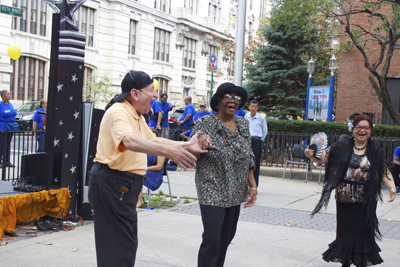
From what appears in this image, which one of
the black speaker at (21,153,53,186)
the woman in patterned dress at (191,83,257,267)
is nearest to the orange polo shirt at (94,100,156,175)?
the woman in patterned dress at (191,83,257,267)

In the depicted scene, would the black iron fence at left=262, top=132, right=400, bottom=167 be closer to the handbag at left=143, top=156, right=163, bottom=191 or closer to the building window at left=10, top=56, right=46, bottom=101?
the handbag at left=143, top=156, right=163, bottom=191

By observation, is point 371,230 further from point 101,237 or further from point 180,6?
point 180,6

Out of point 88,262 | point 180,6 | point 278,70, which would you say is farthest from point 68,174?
point 180,6

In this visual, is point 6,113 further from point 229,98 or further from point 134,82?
point 134,82

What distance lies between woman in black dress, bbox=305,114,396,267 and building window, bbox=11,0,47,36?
27.7 m

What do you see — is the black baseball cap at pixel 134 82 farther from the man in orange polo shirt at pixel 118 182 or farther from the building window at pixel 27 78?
the building window at pixel 27 78

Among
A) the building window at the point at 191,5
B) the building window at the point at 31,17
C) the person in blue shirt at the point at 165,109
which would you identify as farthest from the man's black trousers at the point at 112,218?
the building window at the point at 191,5

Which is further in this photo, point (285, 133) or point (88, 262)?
point (285, 133)

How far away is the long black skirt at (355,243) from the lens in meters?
4.84

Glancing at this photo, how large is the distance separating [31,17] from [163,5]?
14.7m

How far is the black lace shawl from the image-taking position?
4.84m

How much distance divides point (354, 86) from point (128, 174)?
1899 cm

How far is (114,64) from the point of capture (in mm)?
35188

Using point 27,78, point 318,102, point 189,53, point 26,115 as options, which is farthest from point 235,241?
point 189,53
